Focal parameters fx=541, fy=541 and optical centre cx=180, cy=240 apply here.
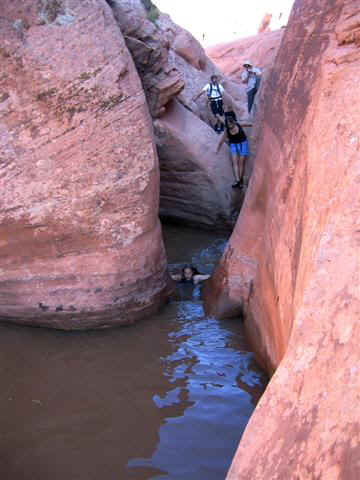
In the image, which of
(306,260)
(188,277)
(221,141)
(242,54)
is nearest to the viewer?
(306,260)

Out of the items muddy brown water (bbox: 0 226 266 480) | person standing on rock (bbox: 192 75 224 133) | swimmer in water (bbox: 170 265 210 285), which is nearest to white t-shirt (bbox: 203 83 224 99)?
person standing on rock (bbox: 192 75 224 133)

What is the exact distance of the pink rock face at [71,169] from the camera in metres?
4.36

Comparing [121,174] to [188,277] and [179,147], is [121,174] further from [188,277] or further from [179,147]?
[179,147]

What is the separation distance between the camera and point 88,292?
4.84 meters

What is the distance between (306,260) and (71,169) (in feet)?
8.33

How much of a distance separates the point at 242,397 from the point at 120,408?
87 centimetres

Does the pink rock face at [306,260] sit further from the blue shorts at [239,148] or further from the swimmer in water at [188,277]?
the blue shorts at [239,148]

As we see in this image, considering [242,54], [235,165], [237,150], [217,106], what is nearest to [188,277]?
[235,165]

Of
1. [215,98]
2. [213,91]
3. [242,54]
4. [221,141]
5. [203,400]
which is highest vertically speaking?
[242,54]

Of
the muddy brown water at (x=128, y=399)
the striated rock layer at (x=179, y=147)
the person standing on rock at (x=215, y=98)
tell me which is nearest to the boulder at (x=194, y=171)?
the striated rock layer at (x=179, y=147)

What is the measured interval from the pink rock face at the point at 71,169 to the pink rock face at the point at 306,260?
1.06 metres

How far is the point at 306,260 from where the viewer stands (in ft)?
8.68

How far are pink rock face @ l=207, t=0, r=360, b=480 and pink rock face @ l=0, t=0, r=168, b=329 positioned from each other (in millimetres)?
1057

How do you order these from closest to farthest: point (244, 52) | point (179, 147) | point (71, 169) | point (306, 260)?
1. point (306, 260)
2. point (71, 169)
3. point (179, 147)
4. point (244, 52)
